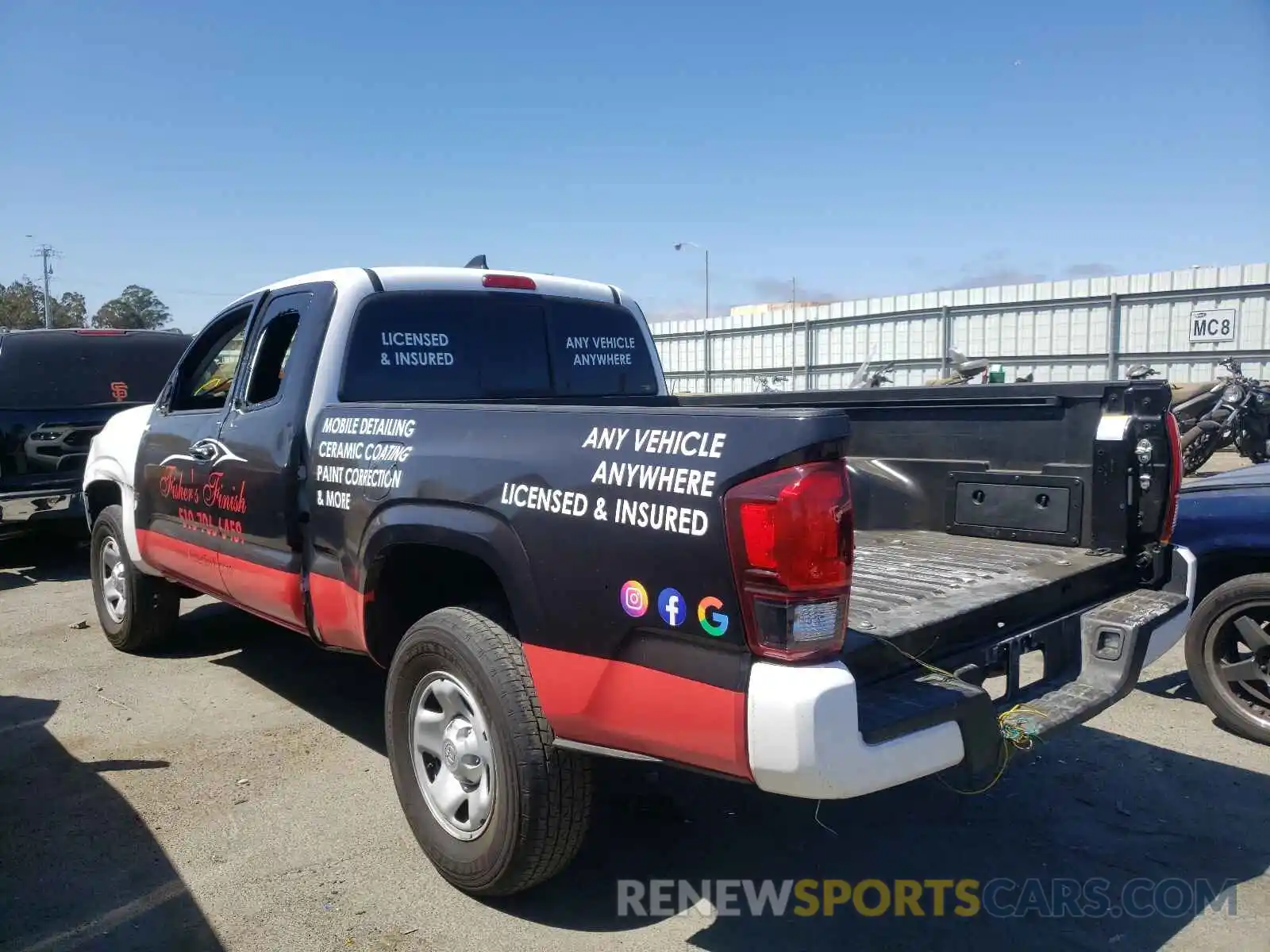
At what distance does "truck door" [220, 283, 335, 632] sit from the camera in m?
3.92

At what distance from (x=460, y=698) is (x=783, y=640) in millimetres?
1299

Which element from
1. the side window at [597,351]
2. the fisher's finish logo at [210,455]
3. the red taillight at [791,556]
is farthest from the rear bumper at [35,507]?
the red taillight at [791,556]

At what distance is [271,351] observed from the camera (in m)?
4.43

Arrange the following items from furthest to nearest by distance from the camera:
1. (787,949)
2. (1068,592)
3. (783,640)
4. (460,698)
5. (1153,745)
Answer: (1153,745) → (1068,592) → (460,698) → (787,949) → (783,640)

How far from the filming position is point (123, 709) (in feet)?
16.5

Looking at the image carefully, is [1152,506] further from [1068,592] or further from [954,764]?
[954,764]

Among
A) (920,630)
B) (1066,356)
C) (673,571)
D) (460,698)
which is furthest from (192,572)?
(1066,356)

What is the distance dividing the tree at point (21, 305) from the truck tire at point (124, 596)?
1967 inches

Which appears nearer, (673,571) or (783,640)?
(783,640)

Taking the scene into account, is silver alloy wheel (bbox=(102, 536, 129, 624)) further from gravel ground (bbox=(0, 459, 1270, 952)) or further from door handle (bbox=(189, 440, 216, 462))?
door handle (bbox=(189, 440, 216, 462))

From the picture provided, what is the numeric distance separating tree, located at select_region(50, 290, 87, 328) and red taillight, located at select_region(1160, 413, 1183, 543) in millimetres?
56783

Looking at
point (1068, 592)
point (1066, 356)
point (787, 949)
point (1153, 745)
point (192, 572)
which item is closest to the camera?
point (787, 949)

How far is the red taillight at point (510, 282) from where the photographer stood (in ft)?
14.6
